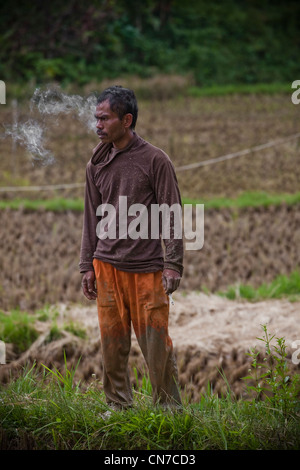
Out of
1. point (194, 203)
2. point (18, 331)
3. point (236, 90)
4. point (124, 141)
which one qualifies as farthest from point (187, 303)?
point (236, 90)

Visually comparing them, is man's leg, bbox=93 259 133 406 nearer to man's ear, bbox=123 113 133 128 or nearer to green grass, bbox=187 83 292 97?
man's ear, bbox=123 113 133 128

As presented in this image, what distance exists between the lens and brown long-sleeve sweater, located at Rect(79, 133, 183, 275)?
2.62 m

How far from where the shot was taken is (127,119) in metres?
2.65

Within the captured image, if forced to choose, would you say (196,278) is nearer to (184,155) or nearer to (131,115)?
(131,115)

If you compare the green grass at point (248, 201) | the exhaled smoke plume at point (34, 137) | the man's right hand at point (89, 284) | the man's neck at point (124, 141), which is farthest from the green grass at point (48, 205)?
the man's neck at point (124, 141)

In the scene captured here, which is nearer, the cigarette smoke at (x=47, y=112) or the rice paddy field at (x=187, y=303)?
the rice paddy field at (x=187, y=303)

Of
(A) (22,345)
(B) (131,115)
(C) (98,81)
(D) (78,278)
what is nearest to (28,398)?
(B) (131,115)

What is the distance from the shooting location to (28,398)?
280 cm

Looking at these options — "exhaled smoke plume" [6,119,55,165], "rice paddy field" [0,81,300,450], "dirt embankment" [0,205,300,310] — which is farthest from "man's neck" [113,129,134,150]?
"dirt embankment" [0,205,300,310]

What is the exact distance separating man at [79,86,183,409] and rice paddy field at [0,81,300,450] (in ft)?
0.59

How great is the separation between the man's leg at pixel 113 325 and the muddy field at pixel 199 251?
3.18ft

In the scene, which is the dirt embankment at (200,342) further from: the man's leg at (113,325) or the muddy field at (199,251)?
the man's leg at (113,325)

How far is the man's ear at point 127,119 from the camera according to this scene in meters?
2.64

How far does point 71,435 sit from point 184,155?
35.5 ft
